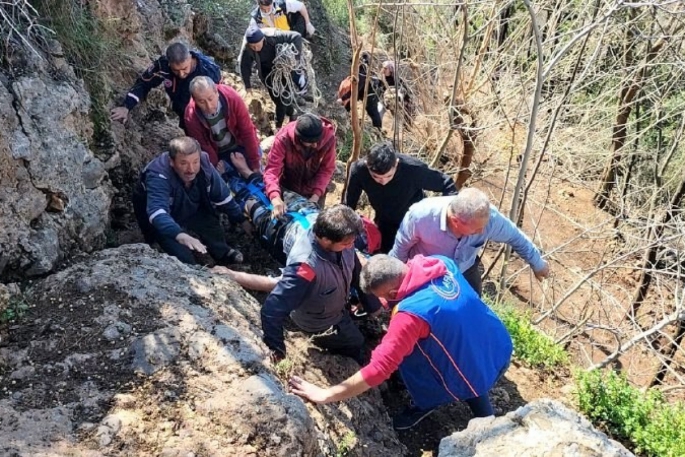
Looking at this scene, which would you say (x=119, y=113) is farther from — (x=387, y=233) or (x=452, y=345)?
(x=452, y=345)

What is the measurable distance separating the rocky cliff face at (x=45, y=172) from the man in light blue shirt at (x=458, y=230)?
224 cm

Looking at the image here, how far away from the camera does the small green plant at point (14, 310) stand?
3334 millimetres

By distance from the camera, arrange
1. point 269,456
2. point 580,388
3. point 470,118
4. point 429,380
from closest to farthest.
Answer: point 269,456, point 429,380, point 580,388, point 470,118

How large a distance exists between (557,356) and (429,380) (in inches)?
90.7

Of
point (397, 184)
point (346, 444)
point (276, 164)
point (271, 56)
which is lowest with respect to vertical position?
point (346, 444)

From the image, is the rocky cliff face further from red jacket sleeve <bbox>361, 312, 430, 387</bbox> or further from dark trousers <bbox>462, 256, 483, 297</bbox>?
dark trousers <bbox>462, 256, 483, 297</bbox>

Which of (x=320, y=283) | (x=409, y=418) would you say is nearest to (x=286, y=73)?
(x=320, y=283)

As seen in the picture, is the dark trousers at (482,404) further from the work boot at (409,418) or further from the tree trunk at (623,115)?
the tree trunk at (623,115)

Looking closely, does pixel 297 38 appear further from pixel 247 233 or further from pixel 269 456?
pixel 269 456

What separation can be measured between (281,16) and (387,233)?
3.73 meters

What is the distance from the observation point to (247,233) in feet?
17.9

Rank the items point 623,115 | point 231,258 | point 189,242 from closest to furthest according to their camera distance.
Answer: point 189,242, point 231,258, point 623,115

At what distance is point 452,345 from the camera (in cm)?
335

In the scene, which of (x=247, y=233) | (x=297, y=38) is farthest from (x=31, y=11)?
(x=297, y=38)
